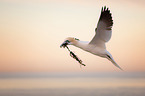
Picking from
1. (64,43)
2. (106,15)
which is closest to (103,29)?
(106,15)

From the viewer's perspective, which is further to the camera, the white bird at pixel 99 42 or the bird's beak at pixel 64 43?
the bird's beak at pixel 64 43

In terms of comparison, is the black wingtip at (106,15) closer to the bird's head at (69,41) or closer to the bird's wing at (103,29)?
the bird's wing at (103,29)

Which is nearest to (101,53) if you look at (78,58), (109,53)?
(109,53)

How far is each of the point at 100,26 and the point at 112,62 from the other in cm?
139

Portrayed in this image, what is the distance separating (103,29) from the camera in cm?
694

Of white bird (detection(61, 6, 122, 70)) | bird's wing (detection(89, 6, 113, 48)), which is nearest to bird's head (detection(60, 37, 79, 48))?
white bird (detection(61, 6, 122, 70))

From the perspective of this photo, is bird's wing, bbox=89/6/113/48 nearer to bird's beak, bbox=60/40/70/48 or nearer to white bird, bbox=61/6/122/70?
white bird, bbox=61/6/122/70

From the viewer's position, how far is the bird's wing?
673cm

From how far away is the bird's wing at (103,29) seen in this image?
22.1 feet

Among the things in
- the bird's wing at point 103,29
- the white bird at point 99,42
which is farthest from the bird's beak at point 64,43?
the bird's wing at point 103,29

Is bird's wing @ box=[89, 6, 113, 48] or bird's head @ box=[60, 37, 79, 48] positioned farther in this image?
bird's head @ box=[60, 37, 79, 48]

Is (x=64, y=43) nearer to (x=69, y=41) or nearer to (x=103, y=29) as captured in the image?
(x=69, y=41)

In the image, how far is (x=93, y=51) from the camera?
723cm

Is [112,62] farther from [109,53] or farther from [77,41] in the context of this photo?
[77,41]
